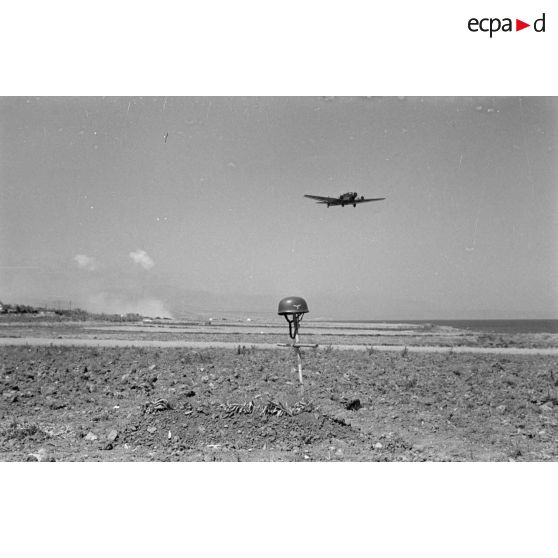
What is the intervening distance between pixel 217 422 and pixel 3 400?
11.5 ft

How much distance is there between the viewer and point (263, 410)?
595 centimetres

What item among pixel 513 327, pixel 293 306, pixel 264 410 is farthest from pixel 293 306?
pixel 513 327

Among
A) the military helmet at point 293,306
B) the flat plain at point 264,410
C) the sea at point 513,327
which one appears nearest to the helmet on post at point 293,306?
the military helmet at point 293,306

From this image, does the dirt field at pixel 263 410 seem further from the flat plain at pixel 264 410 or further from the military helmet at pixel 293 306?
the military helmet at pixel 293 306

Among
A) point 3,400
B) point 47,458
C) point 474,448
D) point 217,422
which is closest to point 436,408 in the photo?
point 474,448

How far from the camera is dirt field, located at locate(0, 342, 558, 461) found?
544 cm

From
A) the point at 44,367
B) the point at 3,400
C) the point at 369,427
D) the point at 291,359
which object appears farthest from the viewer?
the point at 291,359

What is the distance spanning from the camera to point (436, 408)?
7066mm

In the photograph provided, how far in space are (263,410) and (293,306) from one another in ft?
4.64

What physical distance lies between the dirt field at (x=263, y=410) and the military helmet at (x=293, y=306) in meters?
1.27

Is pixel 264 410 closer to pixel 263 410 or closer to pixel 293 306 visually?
pixel 263 410

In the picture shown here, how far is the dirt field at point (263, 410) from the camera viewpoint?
5.44 metres

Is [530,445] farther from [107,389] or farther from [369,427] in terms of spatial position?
[107,389]

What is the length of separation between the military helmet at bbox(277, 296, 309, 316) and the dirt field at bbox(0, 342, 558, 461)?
1.27m
